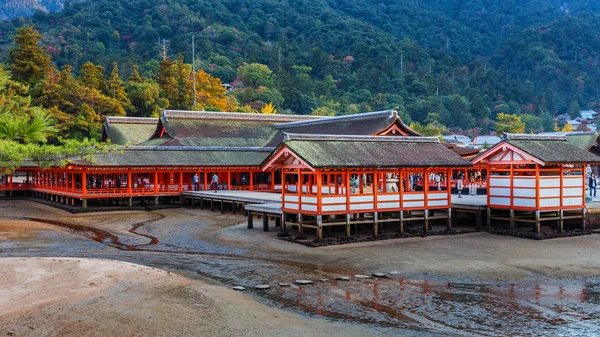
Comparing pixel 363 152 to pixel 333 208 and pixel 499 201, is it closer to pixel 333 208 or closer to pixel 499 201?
pixel 333 208

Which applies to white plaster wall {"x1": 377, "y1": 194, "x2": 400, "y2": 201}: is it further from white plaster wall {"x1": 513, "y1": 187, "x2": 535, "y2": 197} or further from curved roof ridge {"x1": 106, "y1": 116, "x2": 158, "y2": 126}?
curved roof ridge {"x1": 106, "y1": 116, "x2": 158, "y2": 126}

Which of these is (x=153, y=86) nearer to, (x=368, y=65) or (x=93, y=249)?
(x=93, y=249)

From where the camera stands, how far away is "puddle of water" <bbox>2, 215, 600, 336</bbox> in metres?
13.9

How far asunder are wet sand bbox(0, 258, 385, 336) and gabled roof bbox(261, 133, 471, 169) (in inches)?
312

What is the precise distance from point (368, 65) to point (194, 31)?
37121 mm

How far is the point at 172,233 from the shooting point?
28.0 meters

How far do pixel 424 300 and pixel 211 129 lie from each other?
112 ft

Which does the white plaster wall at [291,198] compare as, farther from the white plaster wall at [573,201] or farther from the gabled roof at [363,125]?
the gabled roof at [363,125]

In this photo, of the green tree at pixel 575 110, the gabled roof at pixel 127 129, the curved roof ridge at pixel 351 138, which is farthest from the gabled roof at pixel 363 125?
the green tree at pixel 575 110

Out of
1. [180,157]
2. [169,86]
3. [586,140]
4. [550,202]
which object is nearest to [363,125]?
[180,157]

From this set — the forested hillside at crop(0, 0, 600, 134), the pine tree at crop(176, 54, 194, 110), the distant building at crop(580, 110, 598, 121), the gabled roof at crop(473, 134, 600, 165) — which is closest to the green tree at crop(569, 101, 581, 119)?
the distant building at crop(580, 110, 598, 121)

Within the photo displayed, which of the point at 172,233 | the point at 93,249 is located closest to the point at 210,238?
the point at 172,233

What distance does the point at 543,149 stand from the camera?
1032 inches

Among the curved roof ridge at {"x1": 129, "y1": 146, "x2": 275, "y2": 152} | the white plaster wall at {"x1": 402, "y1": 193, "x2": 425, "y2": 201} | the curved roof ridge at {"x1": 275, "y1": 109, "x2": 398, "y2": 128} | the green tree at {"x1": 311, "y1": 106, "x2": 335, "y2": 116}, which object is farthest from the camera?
the green tree at {"x1": 311, "y1": 106, "x2": 335, "y2": 116}
